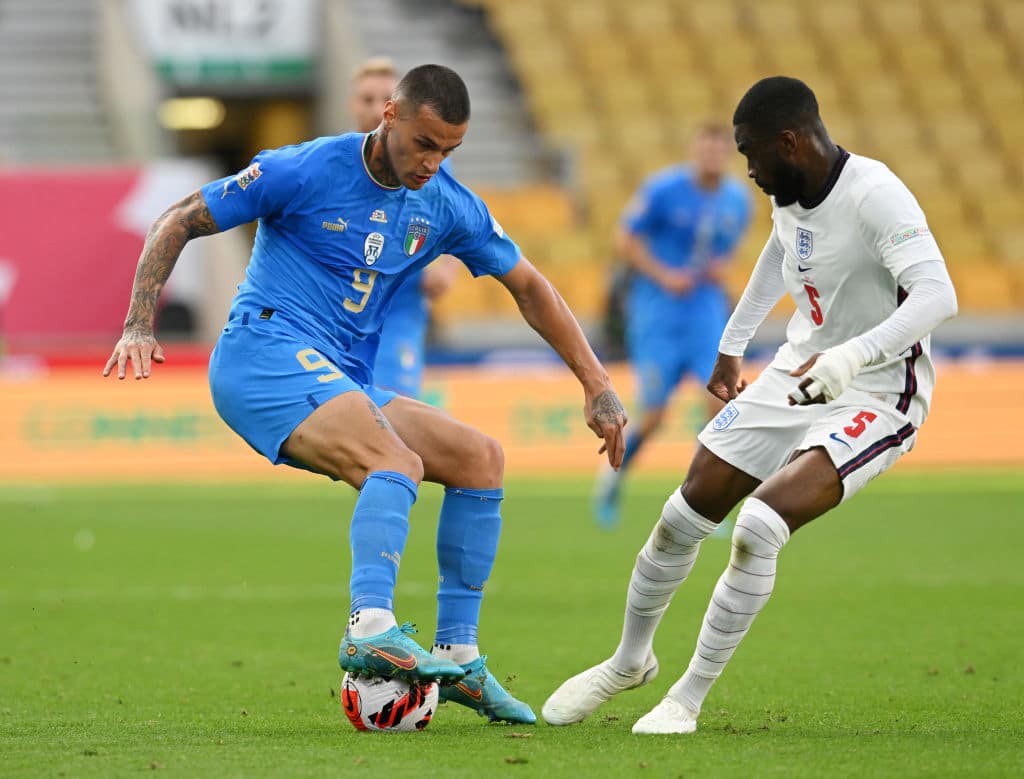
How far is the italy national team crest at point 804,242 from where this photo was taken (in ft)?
17.6

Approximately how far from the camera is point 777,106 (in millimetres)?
5148

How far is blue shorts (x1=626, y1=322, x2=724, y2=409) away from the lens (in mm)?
11711

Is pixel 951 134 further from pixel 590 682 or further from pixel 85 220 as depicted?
pixel 590 682

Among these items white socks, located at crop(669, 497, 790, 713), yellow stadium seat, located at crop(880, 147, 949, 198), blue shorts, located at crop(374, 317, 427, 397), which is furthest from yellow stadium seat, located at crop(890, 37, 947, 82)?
white socks, located at crop(669, 497, 790, 713)

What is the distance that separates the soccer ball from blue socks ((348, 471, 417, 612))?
0.25 metres

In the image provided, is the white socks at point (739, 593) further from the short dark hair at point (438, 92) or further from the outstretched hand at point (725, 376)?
the short dark hair at point (438, 92)

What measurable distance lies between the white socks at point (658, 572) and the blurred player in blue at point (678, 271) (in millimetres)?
6142

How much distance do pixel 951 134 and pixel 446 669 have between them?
70.9ft

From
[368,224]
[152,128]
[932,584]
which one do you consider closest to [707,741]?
[368,224]

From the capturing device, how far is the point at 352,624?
489 cm

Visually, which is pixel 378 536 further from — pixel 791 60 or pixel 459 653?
pixel 791 60

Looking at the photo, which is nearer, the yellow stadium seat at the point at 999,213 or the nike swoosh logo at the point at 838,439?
the nike swoosh logo at the point at 838,439

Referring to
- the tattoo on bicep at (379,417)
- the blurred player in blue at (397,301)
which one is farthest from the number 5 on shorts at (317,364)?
the blurred player in blue at (397,301)

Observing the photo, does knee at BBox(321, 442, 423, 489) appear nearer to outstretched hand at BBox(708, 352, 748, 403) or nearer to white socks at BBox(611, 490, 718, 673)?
white socks at BBox(611, 490, 718, 673)
